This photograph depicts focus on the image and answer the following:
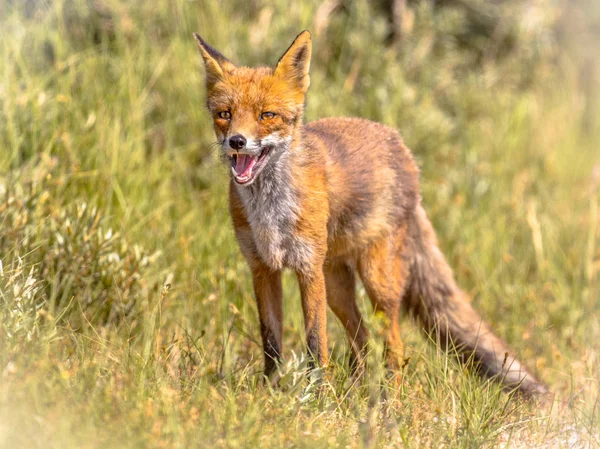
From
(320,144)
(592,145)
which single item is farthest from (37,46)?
(592,145)

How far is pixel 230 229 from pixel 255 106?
1.42 metres

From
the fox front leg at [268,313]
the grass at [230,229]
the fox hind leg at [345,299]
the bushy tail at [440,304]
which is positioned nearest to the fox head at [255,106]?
the fox front leg at [268,313]

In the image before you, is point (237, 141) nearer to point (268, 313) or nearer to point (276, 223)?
point (276, 223)

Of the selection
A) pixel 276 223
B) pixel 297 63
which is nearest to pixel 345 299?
pixel 276 223

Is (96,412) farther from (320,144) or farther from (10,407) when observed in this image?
Result: (320,144)

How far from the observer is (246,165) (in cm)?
378

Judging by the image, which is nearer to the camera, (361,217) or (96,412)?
(96,412)

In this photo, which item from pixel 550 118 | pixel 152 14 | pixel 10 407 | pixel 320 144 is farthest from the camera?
pixel 550 118

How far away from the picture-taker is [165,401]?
3004 mm

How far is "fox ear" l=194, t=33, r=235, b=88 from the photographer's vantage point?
13.1 feet

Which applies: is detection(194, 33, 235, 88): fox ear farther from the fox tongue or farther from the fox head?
the fox tongue

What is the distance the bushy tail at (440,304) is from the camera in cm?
479

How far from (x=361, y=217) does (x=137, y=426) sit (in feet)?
6.53

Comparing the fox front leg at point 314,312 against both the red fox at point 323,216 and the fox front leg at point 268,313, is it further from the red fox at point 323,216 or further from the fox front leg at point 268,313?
the fox front leg at point 268,313
